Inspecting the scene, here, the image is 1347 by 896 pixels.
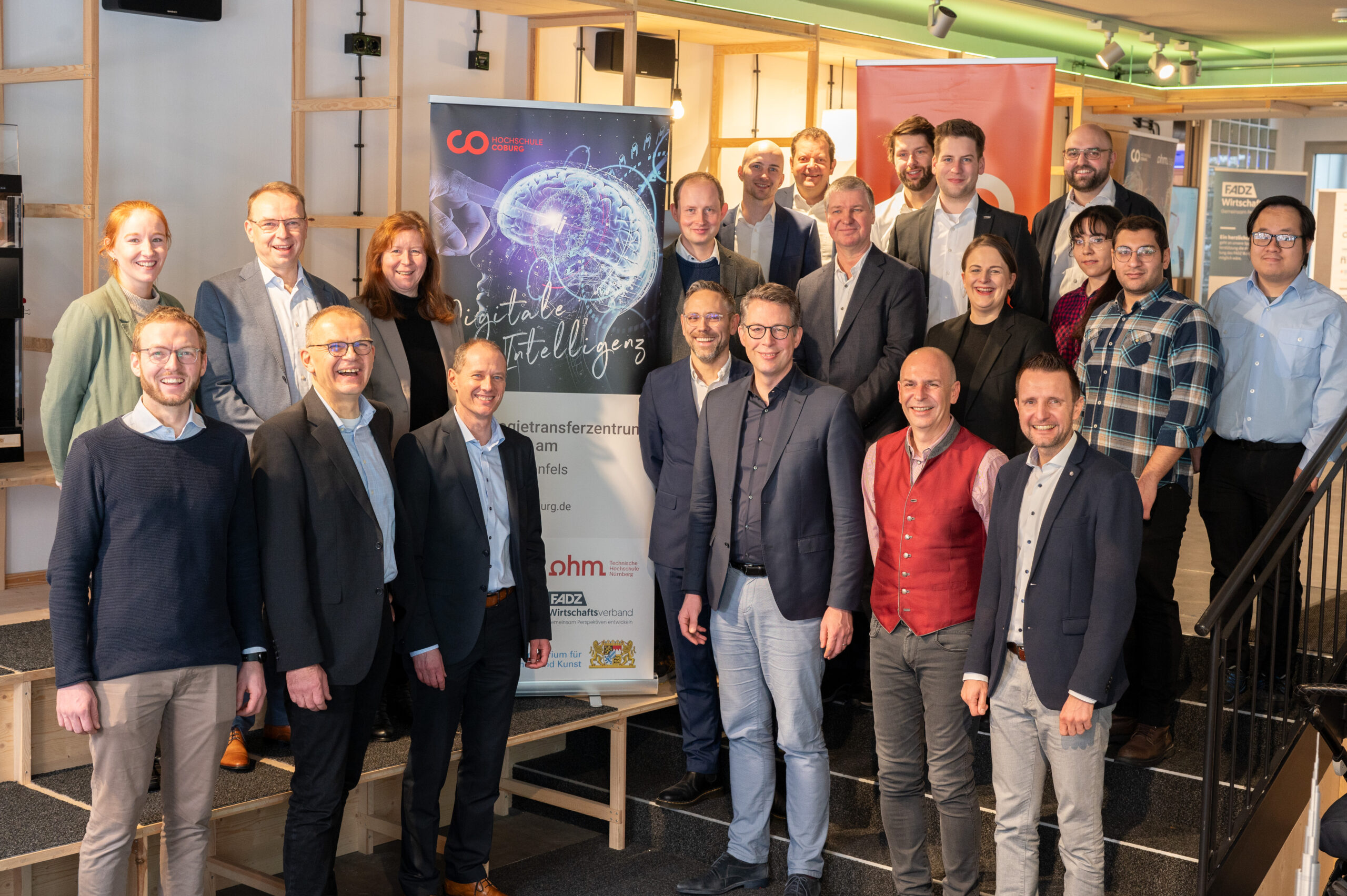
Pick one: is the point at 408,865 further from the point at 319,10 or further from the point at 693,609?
the point at 319,10

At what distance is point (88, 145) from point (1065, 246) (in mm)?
3290

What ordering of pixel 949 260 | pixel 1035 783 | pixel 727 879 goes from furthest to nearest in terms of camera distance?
pixel 949 260 → pixel 727 879 → pixel 1035 783

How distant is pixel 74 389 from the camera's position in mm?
3346

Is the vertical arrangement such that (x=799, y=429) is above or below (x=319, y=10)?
below

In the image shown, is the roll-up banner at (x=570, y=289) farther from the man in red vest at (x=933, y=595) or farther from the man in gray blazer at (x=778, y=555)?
the man in red vest at (x=933, y=595)

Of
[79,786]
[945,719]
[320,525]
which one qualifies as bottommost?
[79,786]

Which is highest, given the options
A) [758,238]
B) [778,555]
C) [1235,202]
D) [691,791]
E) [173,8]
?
[1235,202]

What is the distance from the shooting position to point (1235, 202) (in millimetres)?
→ 10734

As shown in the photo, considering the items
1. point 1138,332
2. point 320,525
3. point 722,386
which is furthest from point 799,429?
point 320,525

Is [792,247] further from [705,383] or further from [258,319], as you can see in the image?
[258,319]

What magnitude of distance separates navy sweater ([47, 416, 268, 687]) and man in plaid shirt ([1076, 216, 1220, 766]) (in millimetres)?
2492

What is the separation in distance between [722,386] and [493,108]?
54.1 inches

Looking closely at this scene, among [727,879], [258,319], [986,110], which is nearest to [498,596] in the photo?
[258,319]

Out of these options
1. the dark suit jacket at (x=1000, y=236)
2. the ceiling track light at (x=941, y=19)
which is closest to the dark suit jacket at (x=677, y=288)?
the dark suit jacket at (x=1000, y=236)
